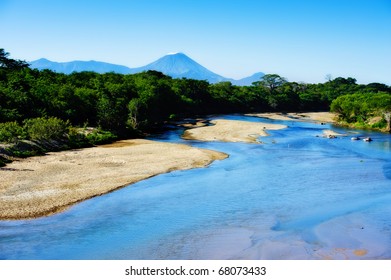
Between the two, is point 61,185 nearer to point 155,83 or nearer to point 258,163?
point 258,163

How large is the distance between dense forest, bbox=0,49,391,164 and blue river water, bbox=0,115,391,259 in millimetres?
18890

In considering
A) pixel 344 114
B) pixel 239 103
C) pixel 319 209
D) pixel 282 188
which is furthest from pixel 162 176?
pixel 239 103

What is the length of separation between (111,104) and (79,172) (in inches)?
968

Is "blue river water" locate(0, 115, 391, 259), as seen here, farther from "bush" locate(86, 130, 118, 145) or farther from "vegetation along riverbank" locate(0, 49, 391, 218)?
"bush" locate(86, 130, 118, 145)

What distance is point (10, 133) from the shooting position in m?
37.2

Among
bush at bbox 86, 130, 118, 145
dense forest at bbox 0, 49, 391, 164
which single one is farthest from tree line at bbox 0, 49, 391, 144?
bush at bbox 86, 130, 118, 145

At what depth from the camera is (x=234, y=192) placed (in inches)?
1118

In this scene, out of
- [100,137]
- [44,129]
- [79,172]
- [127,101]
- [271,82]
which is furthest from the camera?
[271,82]

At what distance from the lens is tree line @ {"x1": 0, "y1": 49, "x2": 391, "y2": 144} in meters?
50.8

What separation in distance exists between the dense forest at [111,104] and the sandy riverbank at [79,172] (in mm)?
5816

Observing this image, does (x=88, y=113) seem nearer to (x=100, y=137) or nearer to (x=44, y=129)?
(x=100, y=137)

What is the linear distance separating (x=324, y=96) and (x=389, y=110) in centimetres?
6411

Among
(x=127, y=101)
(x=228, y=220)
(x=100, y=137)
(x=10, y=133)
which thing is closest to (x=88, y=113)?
(x=100, y=137)

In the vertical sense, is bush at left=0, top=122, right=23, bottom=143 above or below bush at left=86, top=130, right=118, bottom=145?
above
